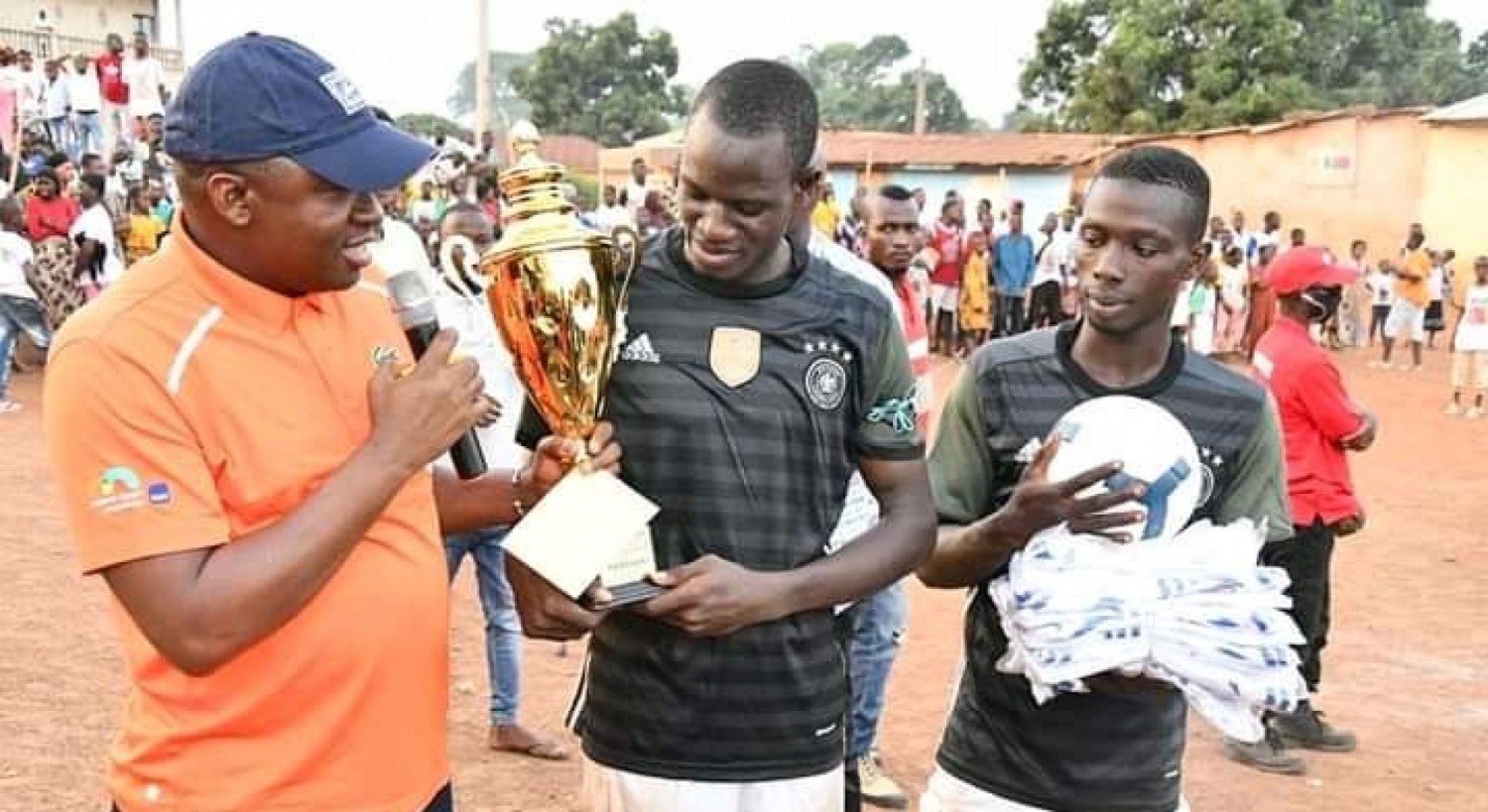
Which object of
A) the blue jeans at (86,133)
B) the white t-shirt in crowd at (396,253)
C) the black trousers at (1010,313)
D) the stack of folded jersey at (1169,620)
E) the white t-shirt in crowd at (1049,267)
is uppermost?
the blue jeans at (86,133)

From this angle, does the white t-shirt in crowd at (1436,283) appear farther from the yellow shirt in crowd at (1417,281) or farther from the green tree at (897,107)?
the green tree at (897,107)

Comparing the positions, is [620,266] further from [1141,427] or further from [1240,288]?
[1240,288]

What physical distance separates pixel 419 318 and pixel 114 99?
1984 centimetres

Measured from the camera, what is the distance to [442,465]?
2.63 meters

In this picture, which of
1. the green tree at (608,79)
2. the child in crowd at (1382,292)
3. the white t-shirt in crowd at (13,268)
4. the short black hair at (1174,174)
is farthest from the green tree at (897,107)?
the short black hair at (1174,174)

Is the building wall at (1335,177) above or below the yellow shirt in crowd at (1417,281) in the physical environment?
above

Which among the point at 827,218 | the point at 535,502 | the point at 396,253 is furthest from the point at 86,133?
the point at 535,502

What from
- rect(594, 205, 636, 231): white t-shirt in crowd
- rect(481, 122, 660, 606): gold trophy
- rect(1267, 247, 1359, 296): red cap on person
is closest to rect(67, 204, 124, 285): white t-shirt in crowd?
rect(594, 205, 636, 231): white t-shirt in crowd

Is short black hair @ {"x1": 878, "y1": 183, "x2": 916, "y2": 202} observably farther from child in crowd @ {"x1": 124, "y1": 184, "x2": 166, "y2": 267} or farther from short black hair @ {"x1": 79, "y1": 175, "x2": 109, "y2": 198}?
short black hair @ {"x1": 79, "y1": 175, "x2": 109, "y2": 198}

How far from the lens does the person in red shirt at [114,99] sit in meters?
19.6

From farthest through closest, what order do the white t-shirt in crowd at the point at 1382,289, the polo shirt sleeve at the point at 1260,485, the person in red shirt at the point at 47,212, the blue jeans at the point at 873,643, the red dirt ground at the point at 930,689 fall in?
the white t-shirt in crowd at the point at 1382,289
the person in red shirt at the point at 47,212
the red dirt ground at the point at 930,689
the blue jeans at the point at 873,643
the polo shirt sleeve at the point at 1260,485

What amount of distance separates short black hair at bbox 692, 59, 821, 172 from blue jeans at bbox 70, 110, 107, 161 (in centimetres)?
1930

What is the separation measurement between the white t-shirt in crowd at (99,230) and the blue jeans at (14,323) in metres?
1.29

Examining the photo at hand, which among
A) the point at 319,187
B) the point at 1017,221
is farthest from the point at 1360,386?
the point at 319,187
